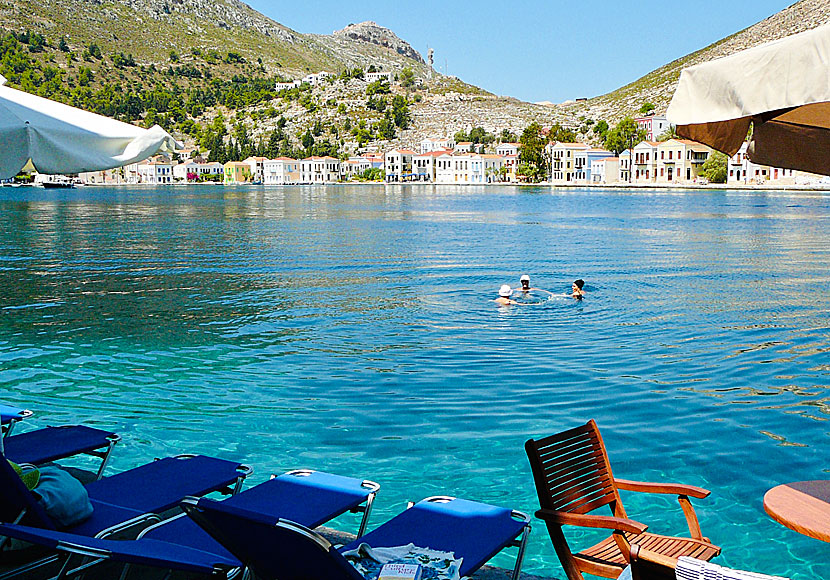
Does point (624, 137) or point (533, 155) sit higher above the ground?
point (624, 137)

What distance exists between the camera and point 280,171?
474 ft

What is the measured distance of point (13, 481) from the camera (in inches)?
110

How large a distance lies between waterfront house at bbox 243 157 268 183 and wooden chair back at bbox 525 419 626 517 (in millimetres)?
148503

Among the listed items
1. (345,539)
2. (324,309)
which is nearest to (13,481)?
(345,539)

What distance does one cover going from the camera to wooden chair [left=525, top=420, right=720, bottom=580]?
2.91 metres

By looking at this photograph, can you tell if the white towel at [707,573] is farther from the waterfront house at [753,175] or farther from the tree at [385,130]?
the tree at [385,130]

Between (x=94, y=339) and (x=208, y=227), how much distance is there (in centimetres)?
2515

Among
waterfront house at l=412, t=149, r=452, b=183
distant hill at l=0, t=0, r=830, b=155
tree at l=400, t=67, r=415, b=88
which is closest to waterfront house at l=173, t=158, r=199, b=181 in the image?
distant hill at l=0, t=0, r=830, b=155

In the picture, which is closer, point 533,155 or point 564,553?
point 564,553

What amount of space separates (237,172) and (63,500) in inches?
5905

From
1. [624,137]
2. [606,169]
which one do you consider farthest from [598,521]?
[624,137]

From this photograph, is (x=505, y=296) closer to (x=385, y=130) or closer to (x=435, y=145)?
(x=435, y=145)

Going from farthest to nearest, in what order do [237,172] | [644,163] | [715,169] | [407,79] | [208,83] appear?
[407,79] → [208,83] → [237,172] → [644,163] → [715,169]

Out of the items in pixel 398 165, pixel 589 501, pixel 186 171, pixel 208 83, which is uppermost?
pixel 208 83
